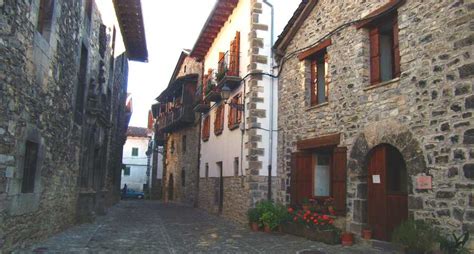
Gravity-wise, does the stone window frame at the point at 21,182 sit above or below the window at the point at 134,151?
below

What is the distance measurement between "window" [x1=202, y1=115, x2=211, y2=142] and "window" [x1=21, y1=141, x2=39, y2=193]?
1117cm

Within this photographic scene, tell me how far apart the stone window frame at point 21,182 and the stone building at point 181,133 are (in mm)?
12836

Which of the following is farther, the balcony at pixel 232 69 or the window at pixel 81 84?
the balcony at pixel 232 69

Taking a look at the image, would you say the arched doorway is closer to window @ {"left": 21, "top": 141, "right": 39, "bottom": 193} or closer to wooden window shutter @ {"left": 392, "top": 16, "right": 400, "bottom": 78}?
wooden window shutter @ {"left": 392, "top": 16, "right": 400, "bottom": 78}

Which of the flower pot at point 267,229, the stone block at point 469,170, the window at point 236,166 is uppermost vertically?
the window at point 236,166

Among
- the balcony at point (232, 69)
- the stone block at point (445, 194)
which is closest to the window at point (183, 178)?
the balcony at point (232, 69)

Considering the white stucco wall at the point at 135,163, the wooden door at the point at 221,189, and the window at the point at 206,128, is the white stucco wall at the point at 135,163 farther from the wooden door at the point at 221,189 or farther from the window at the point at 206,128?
the wooden door at the point at 221,189

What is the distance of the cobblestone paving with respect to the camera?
844 cm

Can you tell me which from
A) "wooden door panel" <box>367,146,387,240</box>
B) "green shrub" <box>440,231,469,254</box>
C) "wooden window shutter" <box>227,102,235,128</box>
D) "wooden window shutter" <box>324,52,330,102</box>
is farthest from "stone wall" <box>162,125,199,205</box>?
"green shrub" <box>440,231,469,254</box>

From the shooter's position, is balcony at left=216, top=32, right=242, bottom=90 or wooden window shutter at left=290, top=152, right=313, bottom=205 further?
balcony at left=216, top=32, right=242, bottom=90

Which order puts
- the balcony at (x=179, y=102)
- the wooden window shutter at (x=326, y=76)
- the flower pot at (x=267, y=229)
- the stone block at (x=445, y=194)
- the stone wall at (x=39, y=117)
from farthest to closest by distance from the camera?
the balcony at (x=179, y=102)
the flower pot at (x=267, y=229)
the wooden window shutter at (x=326, y=76)
the stone block at (x=445, y=194)
the stone wall at (x=39, y=117)

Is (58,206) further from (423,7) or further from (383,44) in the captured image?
(423,7)

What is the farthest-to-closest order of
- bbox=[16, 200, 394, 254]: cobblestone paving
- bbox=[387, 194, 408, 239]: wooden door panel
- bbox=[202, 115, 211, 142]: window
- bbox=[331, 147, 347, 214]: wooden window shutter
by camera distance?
bbox=[202, 115, 211, 142]: window, bbox=[331, 147, 347, 214]: wooden window shutter, bbox=[16, 200, 394, 254]: cobblestone paving, bbox=[387, 194, 408, 239]: wooden door panel

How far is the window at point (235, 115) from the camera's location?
14.3 m
